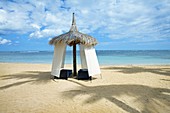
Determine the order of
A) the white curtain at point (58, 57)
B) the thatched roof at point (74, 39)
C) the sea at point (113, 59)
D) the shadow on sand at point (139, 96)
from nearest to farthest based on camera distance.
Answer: the shadow on sand at point (139, 96)
the thatched roof at point (74, 39)
the white curtain at point (58, 57)
the sea at point (113, 59)

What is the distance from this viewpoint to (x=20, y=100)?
4.32 m

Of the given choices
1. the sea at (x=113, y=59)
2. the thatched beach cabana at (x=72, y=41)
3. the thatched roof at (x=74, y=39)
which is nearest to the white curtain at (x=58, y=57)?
the thatched beach cabana at (x=72, y=41)

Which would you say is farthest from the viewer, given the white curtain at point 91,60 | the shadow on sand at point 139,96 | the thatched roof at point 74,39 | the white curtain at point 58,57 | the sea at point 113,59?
the sea at point 113,59

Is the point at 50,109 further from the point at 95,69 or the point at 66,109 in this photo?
the point at 95,69

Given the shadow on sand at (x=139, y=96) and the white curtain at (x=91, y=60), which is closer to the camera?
the shadow on sand at (x=139, y=96)

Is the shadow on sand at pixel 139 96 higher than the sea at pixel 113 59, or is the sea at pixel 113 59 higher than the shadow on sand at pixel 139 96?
the sea at pixel 113 59

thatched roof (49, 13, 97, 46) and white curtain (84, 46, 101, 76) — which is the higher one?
thatched roof (49, 13, 97, 46)

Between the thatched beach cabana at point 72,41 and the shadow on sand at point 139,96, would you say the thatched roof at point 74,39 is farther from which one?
the shadow on sand at point 139,96

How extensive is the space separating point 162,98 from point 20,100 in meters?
4.26

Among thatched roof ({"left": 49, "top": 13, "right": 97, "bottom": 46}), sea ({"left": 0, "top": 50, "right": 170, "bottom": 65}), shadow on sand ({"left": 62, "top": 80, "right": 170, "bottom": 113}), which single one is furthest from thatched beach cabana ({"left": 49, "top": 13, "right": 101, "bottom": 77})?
sea ({"left": 0, "top": 50, "right": 170, "bottom": 65})

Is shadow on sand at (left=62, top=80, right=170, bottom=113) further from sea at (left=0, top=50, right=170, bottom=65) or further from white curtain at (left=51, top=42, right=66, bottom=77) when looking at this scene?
sea at (left=0, top=50, right=170, bottom=65)

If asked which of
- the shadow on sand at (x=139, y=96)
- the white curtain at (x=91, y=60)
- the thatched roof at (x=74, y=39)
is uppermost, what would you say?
the thatched roof at (x=74, y=39)

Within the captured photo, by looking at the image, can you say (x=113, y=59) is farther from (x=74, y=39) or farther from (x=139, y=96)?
(x=139, y=96)

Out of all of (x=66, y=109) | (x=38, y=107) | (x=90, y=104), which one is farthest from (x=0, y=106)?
(x=90, y=104)
